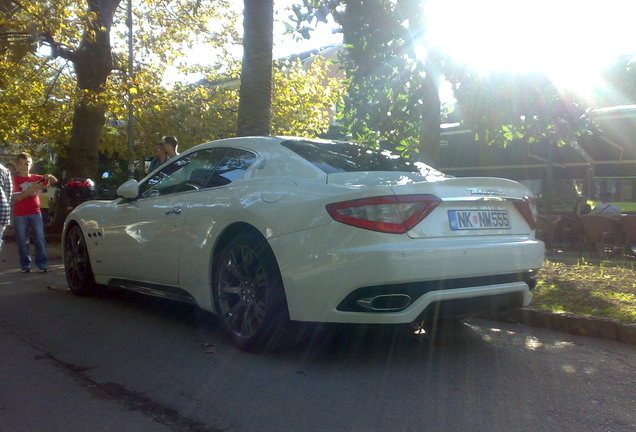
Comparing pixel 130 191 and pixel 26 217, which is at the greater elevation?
pixel 130 191

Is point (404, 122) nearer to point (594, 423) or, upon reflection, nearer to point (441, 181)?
point (441, 181)

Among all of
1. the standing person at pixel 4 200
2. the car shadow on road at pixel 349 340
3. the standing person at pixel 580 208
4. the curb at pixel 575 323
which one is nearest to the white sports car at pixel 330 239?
the car shadow on road at pixel 349 340

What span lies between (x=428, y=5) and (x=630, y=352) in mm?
5386

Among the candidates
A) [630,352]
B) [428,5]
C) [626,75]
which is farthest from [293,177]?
[626,75]

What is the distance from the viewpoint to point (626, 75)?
46.8m

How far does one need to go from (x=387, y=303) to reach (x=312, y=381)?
66 centimetres

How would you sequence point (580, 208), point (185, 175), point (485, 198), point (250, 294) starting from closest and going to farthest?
point (485, 198)
point (250, 294)
point (185, 175)
point (580, 208)

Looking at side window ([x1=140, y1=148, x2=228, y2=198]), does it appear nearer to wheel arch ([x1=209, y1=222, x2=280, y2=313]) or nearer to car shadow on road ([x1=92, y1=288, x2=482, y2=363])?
wheel arch ([x1=209, y1=222, x2=280, y2=313])

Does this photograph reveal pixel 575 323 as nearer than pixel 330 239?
No

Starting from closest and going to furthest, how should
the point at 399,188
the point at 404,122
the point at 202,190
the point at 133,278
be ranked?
the point at 399,188 → the point at 202,190 → the point at 133,278 → the point at 404,122

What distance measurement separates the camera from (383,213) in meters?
4.00

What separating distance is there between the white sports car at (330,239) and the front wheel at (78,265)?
1.56 meters

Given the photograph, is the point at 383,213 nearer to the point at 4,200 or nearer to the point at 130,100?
the point at 4,200

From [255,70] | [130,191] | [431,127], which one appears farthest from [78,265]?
[431,127]
